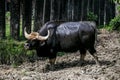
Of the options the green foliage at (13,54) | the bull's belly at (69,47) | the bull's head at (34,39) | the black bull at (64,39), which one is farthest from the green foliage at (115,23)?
the bull's head at (34,39)

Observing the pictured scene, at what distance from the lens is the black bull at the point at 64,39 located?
540 inches

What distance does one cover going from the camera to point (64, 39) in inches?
548

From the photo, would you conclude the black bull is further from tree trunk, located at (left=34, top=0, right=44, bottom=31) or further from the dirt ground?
tree trunk, located at (left=34, top=0, right=44, bottom=31)

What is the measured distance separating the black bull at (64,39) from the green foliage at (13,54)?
1.01 meters

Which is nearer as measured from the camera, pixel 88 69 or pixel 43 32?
pixel 88 69

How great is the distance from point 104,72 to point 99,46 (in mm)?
5669

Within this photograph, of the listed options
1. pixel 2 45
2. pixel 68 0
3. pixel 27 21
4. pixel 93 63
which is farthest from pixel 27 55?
pixel 68 0

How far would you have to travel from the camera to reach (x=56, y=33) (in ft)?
45.9

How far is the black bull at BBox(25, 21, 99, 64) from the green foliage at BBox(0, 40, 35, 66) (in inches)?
39.8

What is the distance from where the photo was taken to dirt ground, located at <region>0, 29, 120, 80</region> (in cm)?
1192

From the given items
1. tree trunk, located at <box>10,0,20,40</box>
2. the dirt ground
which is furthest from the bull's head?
tree trunk, located at <box>10,0,20,40</box>

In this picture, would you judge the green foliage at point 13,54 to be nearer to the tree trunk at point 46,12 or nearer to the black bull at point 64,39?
the black bull at point 64,39

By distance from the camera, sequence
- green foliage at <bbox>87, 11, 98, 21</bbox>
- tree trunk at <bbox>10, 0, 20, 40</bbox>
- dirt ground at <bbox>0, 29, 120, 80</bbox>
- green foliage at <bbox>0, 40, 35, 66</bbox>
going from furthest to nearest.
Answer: green foliage at <bbox>87, 11, 98, 21</bbox> < tree trunk at <bbox>10, 0, 20, 40</bbox> < green foliage at <bbox>0, 40, 35, 66</bbox> < dirt ground at <bbox>0, 29, 120, 80</bbox>

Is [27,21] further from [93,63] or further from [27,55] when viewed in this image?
[93,63]
